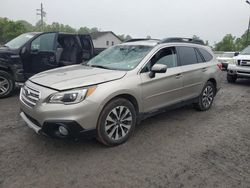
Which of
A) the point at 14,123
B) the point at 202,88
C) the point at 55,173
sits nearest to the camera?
the point at 55,173

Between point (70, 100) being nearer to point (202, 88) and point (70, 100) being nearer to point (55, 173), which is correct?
point (55, 173)

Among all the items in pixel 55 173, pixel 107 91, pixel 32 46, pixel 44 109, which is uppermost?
pixel 32 46

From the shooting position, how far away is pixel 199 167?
10.6 feet

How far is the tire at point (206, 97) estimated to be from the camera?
18.3 feet

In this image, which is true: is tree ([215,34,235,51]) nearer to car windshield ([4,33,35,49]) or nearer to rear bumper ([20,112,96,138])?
car windshield ([4,33,35,49])

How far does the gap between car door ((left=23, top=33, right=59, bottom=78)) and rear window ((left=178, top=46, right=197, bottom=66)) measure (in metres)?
3.96

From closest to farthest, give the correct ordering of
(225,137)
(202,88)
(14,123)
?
(225,137) < (14,123) < (202,88)

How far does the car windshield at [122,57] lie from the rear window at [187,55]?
0.92m

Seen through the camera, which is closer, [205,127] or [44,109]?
[44,109]

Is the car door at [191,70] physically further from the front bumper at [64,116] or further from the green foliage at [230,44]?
the green foliage at [230,44]

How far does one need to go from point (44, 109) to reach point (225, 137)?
3191mm

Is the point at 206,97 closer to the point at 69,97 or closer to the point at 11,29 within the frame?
the point at 69,97

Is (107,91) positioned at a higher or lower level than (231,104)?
higher

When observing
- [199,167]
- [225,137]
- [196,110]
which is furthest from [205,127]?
[199,167]
